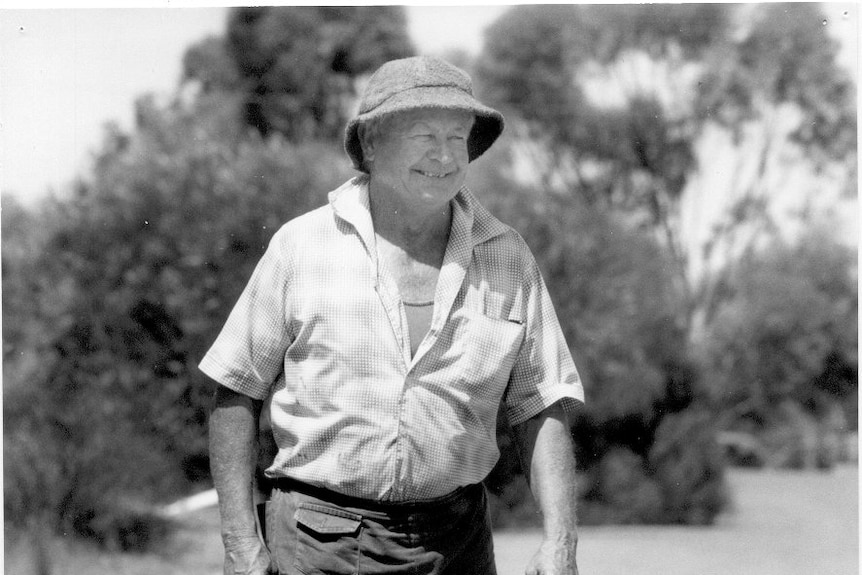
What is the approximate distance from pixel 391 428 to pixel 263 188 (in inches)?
162

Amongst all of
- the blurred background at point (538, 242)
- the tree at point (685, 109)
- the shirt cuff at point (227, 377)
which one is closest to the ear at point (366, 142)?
the shirt cuff at point (227, 377)

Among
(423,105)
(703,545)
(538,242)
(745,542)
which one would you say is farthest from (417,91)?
(745,542)

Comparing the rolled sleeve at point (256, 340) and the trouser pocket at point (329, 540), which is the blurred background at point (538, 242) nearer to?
the rolled sleeve at point (256, 340)

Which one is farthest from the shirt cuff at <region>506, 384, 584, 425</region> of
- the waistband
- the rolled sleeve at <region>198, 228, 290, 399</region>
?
the rolled sleeve at <region>198, 228, 290, 399</region>

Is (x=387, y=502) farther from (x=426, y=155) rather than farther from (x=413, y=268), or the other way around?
(x=426, y=155)

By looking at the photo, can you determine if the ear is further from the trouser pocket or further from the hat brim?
the trouser pocket

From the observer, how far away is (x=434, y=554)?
243cm

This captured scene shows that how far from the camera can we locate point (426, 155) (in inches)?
96.7

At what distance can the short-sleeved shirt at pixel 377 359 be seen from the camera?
2350 mm

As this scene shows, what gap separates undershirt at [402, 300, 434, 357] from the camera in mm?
2414

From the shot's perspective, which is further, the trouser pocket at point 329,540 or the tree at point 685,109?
the tree at point 685,109

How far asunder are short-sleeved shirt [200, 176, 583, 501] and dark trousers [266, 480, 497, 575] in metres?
0.05

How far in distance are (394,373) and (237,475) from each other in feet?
1.45

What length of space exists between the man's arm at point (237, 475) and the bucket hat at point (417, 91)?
729 mm
